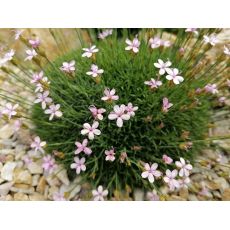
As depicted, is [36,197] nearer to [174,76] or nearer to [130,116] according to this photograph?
[130,116]

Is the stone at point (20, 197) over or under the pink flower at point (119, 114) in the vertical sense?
under

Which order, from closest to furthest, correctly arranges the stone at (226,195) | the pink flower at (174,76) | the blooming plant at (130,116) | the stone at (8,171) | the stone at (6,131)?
the pink flower at (174,76), the blooming plant at (130,116), the stone at (226,195), the stone at (8,171), the stone at (6,131)

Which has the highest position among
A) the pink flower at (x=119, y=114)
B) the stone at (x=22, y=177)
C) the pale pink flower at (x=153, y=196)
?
the pink flower at (x=119, y=114)

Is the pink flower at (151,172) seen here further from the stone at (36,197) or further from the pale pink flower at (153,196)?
the stone at (36,197)

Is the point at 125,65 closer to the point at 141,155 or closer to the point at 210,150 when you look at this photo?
the point at 141,155

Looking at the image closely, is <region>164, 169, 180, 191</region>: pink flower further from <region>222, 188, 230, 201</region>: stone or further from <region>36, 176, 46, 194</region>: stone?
<region>36, 176, 46, 194</region>: stone

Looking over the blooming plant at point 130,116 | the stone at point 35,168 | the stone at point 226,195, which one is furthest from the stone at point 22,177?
the stone at point 226,195

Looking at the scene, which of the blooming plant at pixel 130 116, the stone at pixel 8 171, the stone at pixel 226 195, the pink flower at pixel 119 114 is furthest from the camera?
the stone at pixel 8 171

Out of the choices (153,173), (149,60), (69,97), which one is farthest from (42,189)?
(149,60)
